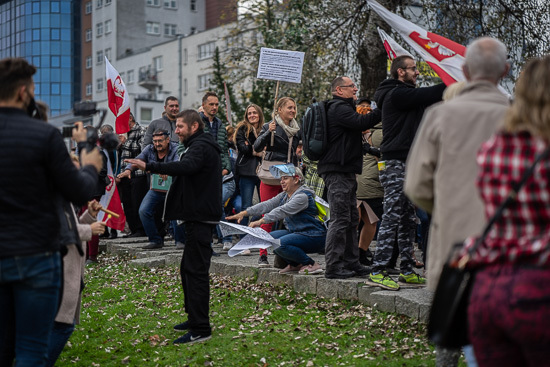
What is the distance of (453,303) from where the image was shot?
3.45 meters

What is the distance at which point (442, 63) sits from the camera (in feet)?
26.0

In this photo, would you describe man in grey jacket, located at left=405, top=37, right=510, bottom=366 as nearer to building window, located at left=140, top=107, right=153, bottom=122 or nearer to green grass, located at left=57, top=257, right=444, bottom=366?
green grass, located at left=57, top=257, right=444, bottom=366

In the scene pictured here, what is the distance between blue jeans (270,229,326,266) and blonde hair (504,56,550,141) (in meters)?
6.25

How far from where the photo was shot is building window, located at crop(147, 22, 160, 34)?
7906cm

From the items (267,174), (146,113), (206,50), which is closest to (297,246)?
(267,174)

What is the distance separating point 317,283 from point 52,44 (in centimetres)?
9085

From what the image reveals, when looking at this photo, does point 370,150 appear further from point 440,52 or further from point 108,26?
point 108,26

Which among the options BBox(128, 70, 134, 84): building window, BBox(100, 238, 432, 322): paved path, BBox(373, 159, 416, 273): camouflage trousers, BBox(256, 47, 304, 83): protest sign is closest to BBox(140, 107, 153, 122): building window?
BBox(128, 70, 134, 84): building window

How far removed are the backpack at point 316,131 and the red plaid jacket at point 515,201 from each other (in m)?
5.34

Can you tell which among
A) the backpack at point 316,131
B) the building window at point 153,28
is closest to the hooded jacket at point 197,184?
the backpack at point 316,131

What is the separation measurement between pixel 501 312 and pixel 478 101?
52.8 inches

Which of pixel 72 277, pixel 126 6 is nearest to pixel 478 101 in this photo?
pixel 72 277

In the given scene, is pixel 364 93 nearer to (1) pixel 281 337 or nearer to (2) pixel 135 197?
(2) pixel 135 197

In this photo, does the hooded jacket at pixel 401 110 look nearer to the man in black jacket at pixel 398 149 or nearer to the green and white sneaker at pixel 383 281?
the man in black jacket at pixel 398 149
